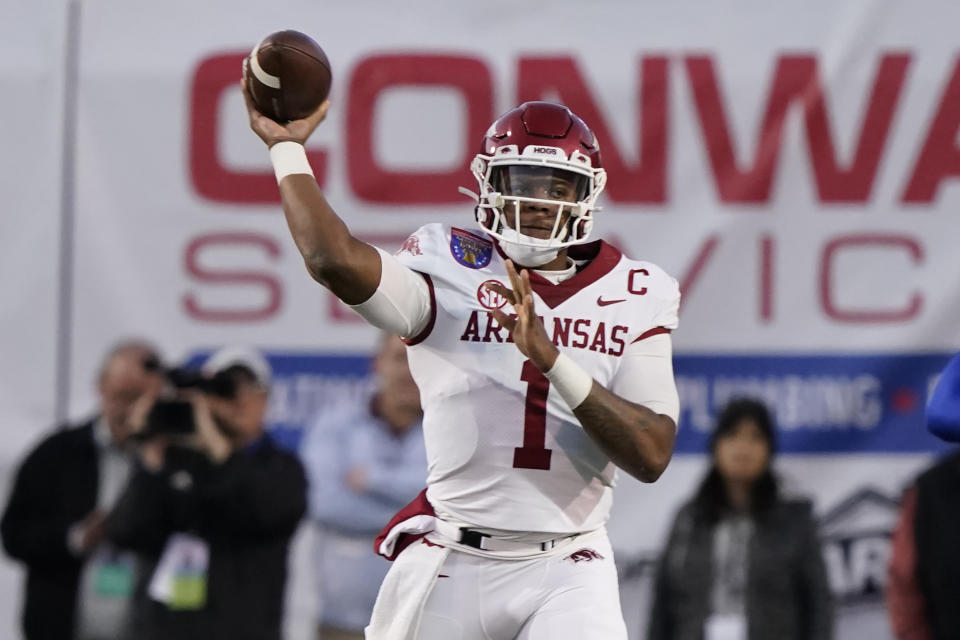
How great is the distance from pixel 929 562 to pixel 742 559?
2.50ft

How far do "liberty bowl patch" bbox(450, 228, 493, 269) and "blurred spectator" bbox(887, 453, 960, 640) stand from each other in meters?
2.73

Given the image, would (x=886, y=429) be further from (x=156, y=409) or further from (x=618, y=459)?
(x=618, y=459)

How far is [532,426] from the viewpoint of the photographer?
3467 mm

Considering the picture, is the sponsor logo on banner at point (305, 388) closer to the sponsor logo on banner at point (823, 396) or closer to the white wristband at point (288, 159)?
the sponsor logo on banner at point (823, 396)

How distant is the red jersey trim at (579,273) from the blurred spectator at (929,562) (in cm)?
250

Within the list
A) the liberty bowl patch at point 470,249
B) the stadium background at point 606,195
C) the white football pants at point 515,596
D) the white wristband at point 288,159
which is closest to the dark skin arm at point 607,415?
the liberty bowl patch at point 470,249

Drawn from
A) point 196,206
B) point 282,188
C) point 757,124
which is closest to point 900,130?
point 757,124

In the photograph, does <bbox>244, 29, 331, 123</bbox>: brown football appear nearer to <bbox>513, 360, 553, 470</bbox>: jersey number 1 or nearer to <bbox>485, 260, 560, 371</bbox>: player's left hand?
<bbox>485, 260, 560, 371</bbox>: player's left hand

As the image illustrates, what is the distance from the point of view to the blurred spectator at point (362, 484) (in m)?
5.87

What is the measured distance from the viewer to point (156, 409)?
5.81 metres

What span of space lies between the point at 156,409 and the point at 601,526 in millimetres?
2634

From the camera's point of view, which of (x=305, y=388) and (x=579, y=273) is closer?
(x=579, y=273)

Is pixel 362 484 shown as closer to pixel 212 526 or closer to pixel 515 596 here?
pixel 212 526

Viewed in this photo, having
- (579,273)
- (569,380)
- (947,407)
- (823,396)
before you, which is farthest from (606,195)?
(947,407)
